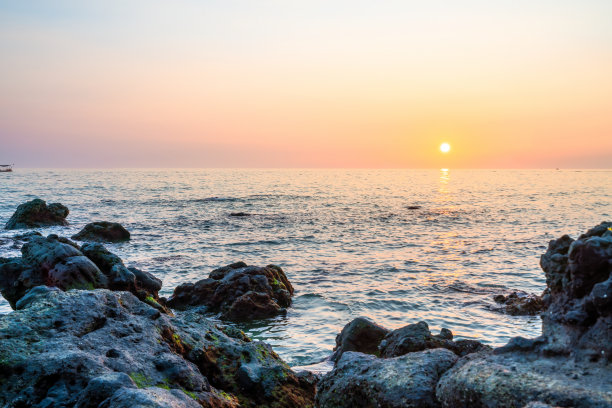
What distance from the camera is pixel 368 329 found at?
11203 mm

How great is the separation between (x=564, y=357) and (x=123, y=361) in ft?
18.9

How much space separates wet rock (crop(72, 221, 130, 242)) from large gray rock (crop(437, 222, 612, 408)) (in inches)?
1171

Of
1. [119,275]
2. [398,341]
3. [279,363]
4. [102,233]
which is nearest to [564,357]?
[398,341]

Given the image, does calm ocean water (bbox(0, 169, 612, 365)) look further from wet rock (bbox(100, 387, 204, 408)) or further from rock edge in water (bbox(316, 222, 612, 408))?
wet rock (bbox(100, 387, 204, 408))

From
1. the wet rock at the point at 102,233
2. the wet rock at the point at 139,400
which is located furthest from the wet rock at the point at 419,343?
the wet rock at the point at 102,233

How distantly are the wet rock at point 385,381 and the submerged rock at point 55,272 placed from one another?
6569 mm

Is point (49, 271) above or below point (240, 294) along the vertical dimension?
above

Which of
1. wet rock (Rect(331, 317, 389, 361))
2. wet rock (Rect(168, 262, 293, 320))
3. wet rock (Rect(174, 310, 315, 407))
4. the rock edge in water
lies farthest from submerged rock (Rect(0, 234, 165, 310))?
the rock edge in water

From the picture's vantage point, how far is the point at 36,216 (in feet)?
120

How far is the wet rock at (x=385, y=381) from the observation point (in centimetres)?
564

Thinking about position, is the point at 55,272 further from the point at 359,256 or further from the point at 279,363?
the point at 359,256

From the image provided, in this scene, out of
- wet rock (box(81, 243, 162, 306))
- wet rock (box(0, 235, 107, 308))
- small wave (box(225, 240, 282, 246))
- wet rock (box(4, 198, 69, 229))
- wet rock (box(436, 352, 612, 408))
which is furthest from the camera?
wet rock (box(4, 198, 69, 229))

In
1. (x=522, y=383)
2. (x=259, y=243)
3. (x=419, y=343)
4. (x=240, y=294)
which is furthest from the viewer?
(x=259, y=243)

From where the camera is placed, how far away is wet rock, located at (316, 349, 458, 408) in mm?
5641
